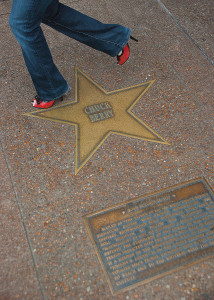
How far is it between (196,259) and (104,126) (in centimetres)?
142

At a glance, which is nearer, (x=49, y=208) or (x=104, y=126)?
(x=49, y=208)

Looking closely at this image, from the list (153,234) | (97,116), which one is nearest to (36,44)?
(97,116)

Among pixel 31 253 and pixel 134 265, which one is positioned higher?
pixel 134 265

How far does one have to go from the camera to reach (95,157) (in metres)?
2.42

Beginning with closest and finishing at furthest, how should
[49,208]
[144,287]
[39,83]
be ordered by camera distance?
[144,287] → [49,208] → [39,83]

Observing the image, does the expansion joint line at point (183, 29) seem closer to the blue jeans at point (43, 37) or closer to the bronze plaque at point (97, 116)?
the bronze plaque at point (97, 116)

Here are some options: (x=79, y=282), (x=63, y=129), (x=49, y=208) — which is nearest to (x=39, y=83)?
(x=63, y=129)

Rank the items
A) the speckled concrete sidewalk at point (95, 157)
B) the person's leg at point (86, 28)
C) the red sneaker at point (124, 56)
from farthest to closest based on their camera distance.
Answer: the red sneaker at point (124, 56), the person's leg at point (86, 28), the speckled concrete sidewalk at point (95, 157)

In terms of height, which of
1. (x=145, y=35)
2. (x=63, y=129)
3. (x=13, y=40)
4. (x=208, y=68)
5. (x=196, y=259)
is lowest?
(x=13, y=40)

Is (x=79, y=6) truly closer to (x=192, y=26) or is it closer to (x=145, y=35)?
(x=145, y=35)

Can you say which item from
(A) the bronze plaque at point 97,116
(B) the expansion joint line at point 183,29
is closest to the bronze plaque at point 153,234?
(A) the bronze plaque at point 97,116

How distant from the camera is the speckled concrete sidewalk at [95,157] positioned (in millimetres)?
1891

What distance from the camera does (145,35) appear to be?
3418 millimetres

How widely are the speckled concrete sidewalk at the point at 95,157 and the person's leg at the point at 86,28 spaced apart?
0.39 metres
